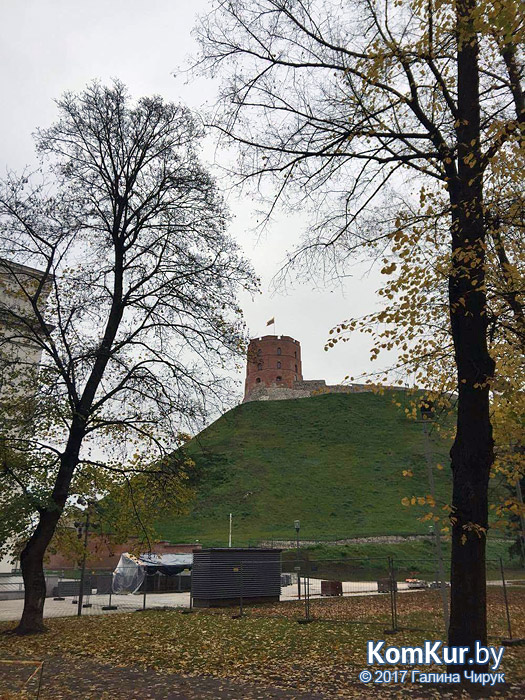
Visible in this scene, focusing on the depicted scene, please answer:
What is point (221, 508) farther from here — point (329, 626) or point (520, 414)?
point (520, 414)

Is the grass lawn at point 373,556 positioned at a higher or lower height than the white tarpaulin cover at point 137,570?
lower

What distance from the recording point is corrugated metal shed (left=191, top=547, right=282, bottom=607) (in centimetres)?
2108

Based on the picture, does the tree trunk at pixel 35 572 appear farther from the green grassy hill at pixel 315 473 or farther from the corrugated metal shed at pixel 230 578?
the green grassy hill at pixel 315 473

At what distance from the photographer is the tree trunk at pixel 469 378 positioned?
7145mm

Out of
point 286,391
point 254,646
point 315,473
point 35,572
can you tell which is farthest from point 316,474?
point 254,646

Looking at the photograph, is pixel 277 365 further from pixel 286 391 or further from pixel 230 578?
pixel 230 578

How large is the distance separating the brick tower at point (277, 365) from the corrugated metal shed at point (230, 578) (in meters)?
84.7

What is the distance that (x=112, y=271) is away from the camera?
52.7 feet

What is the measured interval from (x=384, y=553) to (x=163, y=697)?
4858cm

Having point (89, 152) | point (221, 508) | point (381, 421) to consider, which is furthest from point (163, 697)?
point (381, 421)

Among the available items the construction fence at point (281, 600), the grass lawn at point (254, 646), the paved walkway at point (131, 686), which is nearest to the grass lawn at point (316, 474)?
the construction fence at point (281, 600)

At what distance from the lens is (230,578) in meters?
21.5

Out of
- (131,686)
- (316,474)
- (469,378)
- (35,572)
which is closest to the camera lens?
(469,378)

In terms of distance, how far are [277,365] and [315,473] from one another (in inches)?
1306
